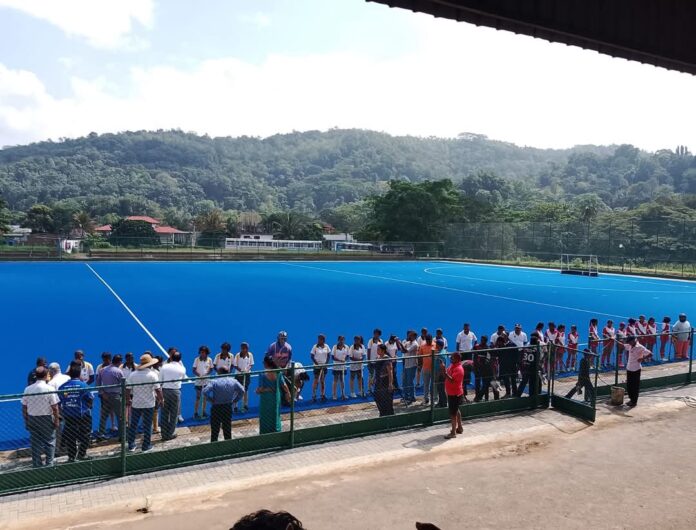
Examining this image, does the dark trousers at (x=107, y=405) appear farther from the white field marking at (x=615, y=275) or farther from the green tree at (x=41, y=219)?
the green tree at (x=41, y=219)

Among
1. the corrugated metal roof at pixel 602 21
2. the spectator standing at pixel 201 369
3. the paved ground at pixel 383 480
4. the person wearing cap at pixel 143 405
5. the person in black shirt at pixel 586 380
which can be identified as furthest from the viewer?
the person in black shirt at pixel 586 380

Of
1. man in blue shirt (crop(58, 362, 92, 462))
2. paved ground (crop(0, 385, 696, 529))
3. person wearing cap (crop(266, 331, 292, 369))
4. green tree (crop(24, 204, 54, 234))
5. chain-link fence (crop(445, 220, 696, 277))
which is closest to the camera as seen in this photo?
paved ground (crop(0, 385, 696, 529))

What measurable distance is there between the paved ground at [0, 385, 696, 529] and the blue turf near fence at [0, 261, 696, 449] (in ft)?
12.1

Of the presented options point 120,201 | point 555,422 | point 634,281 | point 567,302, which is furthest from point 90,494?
point 120,201

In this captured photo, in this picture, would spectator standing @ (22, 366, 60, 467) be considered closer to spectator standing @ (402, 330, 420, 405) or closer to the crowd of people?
the crowd of people

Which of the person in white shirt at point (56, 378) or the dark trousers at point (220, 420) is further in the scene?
the dark trousers at point (220, 420)

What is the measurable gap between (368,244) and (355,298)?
4448 cm

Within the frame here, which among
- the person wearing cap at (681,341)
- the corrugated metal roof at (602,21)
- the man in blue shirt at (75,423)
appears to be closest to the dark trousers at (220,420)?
the man in blue shirt at (75,423)

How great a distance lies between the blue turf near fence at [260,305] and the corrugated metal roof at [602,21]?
920 centimetres

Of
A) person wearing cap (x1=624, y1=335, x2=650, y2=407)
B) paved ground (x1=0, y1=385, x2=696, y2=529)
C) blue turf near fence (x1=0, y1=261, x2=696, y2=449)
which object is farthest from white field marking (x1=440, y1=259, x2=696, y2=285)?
paved ground (x1=0, y1=385, x2=696, y2=529)

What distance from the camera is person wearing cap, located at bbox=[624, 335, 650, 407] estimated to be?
12.6 metres

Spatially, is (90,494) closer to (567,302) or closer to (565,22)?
(565,22)

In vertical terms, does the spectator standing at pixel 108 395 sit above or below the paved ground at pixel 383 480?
above

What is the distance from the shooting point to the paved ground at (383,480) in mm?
7520
